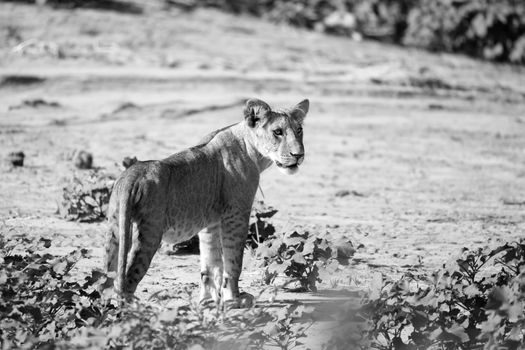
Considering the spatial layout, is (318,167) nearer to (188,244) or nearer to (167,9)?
(188,244)

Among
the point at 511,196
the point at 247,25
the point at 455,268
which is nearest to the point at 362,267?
the point at 455,268

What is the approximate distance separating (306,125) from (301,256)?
8.57m

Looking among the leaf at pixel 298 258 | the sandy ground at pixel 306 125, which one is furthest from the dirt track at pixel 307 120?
the leaf at pixel 298 258

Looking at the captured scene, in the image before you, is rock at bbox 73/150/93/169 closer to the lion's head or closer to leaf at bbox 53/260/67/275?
the lion's head

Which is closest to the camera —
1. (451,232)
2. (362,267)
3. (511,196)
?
(362,267)

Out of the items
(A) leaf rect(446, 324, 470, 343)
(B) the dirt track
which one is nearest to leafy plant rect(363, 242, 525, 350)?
(A) leaf rect(446, 324, 470, 343)

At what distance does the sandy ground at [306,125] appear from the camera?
1069 centimetres

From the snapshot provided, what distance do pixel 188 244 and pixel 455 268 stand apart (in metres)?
3.00

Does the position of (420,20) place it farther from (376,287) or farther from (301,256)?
(376,287)

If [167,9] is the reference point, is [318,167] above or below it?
below

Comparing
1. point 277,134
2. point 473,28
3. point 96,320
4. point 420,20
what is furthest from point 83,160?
point 473,28

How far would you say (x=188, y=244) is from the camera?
953cm

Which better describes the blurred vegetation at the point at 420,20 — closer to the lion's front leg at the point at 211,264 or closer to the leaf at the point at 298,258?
the leaf at the point at 298,258

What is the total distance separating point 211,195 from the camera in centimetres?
751
